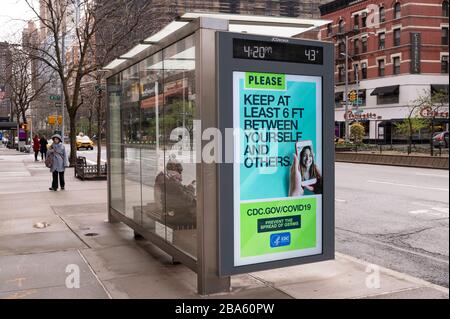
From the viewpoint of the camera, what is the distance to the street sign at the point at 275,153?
491 centimetres

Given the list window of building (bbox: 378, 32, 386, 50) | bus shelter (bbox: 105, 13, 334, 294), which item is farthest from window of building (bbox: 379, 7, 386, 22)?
bus shelter (bbox: 105, 13, 334, 294)

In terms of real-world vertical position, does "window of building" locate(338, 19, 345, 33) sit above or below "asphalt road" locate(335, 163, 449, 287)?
above

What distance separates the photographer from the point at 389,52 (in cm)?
4912

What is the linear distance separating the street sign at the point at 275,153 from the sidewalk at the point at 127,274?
352 mm

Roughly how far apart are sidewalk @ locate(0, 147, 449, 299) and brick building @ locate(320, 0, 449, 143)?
121 ft

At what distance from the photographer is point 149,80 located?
6594 millimetres

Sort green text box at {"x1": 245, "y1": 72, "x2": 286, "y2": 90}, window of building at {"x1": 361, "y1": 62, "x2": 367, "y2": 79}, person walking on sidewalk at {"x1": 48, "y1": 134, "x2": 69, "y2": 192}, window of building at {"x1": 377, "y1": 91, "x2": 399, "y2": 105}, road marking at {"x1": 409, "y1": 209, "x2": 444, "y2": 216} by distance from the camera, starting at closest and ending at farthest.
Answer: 1. green text box at {"x1": 245, "y1": 72, "x2": 286, "y2": 90}
2. road marking at {"x1": 409, "y1": 209, "x2": 444, "y2": 216}
3. person walking on sidewalk at {"x1": 48, "y1": 134, "x2": 69, "y2": 192}
4. window of building at {"x1": 377, "y1": 91, "x2": 399, "y2": 105}
5. window of building at {"x1": 361, "y1": 62, "x2": 367, "y2": 79}

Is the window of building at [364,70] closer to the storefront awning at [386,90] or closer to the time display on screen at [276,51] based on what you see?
the storefront awning at [386,90]

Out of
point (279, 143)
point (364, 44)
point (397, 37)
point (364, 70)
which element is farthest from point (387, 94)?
point (279, 143)

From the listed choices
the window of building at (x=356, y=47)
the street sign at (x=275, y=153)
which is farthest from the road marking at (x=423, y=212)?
the window of building at (x=356, y=47)

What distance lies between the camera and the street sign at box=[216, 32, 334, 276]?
4.91m

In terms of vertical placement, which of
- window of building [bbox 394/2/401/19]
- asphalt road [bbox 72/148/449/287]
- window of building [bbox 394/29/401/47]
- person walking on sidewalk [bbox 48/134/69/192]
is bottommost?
asphalt road [bbox 72/148/449/287]

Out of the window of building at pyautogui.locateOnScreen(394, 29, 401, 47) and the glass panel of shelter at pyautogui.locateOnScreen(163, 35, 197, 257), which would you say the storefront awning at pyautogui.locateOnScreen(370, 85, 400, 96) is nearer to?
the window of building at pyautogui.locateOnScreen(394, 29, 401, 47)
